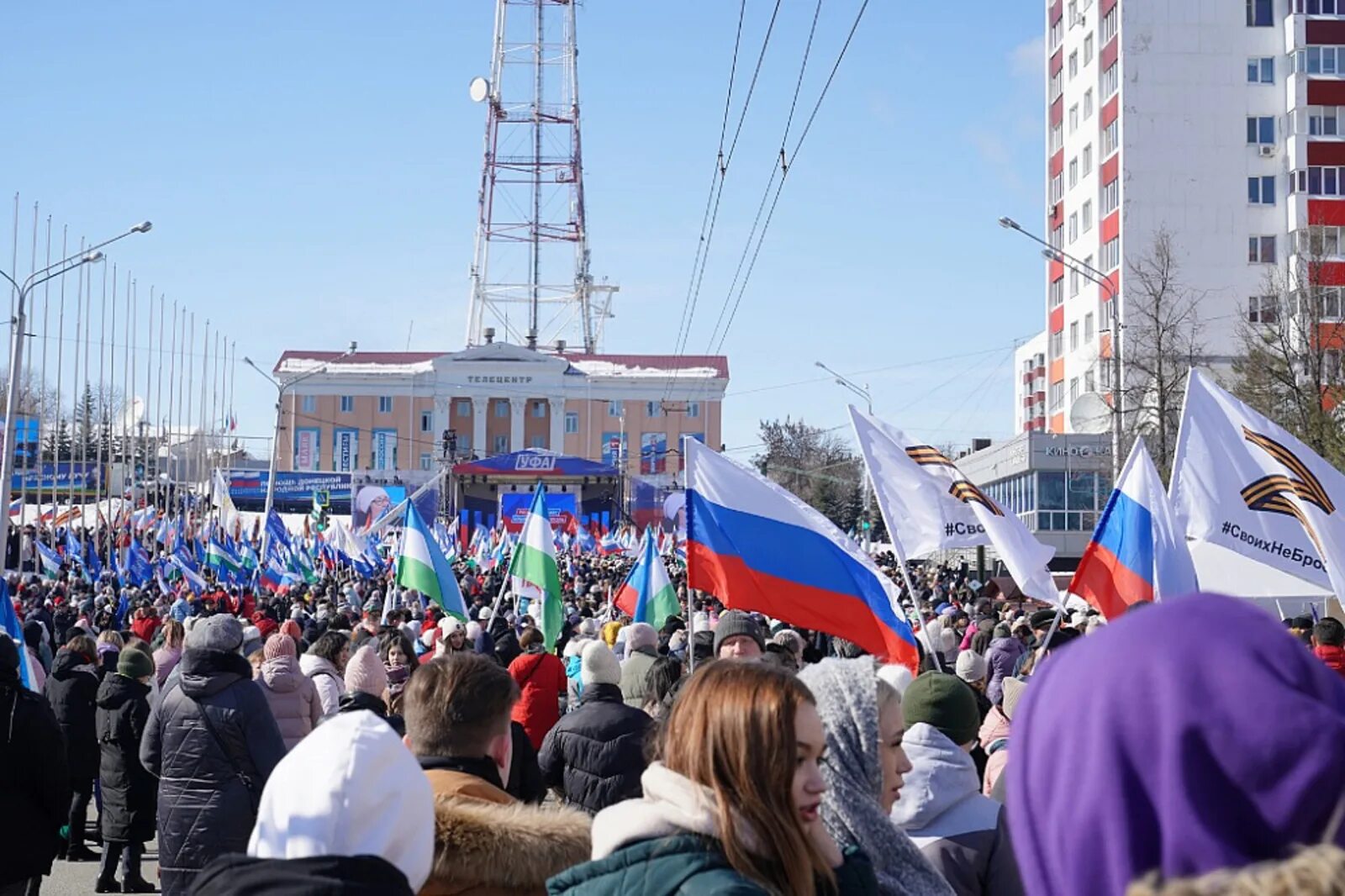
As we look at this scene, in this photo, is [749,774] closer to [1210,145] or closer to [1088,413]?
[1088,413]

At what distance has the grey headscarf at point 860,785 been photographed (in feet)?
10.8

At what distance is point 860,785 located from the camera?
3324 mm

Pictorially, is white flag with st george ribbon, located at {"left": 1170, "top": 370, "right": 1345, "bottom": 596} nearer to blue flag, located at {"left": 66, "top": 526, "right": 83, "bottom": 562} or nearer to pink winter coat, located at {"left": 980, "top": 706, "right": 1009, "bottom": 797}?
pink winter coat, located at {"left": 980, "top": 706, "right": 1009, "bottom": 797}

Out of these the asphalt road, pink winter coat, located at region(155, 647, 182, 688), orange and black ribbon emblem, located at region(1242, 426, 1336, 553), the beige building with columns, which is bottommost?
the asphalt road

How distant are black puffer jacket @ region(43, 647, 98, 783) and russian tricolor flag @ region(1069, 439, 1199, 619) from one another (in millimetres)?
5908

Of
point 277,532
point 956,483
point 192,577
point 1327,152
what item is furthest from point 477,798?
point 1327,152

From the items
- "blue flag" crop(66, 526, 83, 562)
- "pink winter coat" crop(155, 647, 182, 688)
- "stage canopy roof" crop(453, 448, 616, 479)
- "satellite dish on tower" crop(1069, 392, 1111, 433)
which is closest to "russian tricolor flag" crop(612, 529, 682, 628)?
"pink winter coat" crop(155, 647, 182, 688)

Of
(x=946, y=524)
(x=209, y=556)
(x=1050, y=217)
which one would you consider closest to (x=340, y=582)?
(x=209, y=556)

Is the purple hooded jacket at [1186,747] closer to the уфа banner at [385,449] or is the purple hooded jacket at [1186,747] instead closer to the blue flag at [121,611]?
the blue flag at [121,611]

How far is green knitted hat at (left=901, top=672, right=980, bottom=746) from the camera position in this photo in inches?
207

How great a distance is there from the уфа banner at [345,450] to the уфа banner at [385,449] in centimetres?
123

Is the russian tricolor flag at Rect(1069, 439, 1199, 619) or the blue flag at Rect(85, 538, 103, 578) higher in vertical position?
the russian tricolor flag at Rect(1069, 439, 1199, 619)

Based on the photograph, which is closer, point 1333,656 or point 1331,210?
point 1333,656

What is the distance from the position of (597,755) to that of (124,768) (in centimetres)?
442
